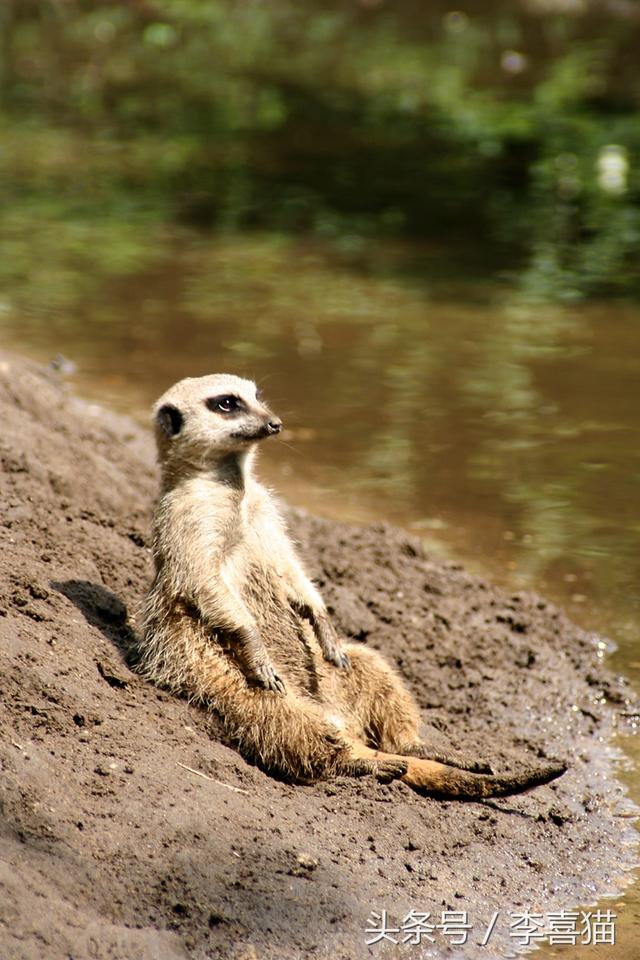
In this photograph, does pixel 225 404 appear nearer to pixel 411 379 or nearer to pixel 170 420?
pixel 170 420

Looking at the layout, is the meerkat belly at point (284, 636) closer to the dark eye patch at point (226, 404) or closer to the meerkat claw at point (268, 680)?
the meerkat claw at point (268, 680)

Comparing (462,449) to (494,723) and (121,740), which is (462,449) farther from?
(121,740)

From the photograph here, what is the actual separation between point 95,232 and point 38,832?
7683 mm

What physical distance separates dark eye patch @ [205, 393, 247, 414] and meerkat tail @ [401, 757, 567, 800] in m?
1.14

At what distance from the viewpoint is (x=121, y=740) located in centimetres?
355

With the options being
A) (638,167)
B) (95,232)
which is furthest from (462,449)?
(638,167)

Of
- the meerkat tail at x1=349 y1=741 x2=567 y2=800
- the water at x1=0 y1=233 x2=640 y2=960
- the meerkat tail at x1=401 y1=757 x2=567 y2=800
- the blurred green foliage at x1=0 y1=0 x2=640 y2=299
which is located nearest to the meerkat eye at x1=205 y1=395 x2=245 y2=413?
the meerkat tail at x1=349 y1=741 x2=567 y2=800

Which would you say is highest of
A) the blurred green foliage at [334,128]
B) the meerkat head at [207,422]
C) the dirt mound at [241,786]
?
the blurred green foliage at [334,128]

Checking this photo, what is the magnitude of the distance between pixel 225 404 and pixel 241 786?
3.74 feet

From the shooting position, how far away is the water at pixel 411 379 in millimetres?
5762

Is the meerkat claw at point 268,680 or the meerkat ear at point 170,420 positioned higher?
the meerkat ear at point 170,420

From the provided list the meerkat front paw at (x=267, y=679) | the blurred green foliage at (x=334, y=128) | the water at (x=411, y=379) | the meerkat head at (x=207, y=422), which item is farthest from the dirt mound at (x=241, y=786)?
the blurred green foliage at (x=334, y=128)

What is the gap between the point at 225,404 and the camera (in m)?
4.10

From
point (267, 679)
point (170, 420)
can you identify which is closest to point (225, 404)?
point (170, 420)
